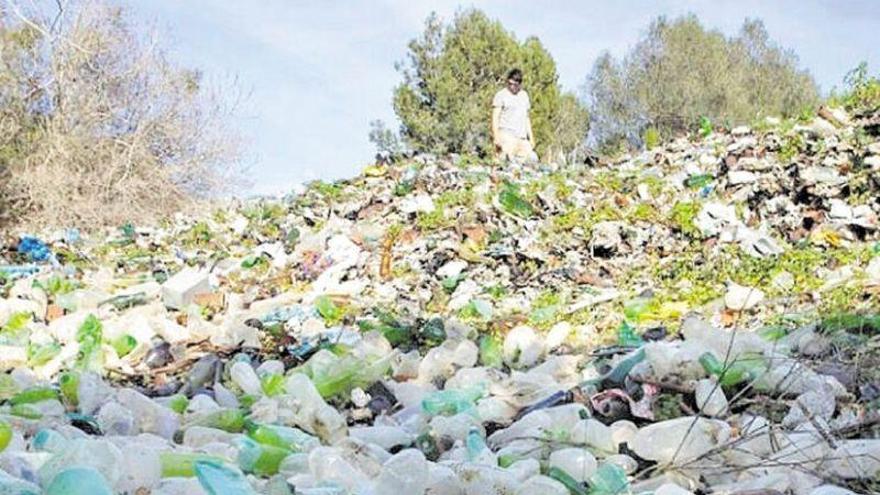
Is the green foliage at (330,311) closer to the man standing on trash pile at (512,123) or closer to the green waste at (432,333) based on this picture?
the green waste at (432,333)

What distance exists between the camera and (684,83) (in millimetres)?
18953

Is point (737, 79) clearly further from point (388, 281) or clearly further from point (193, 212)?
point (388, 281)

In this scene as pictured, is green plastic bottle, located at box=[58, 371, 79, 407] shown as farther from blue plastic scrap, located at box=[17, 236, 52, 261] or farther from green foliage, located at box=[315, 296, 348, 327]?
blue plastic scrap, located at box=[17, 236, 52, 261]

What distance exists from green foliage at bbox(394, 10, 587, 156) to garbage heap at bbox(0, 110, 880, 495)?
11255 mm

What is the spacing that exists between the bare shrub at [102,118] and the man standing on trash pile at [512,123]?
4263 mm

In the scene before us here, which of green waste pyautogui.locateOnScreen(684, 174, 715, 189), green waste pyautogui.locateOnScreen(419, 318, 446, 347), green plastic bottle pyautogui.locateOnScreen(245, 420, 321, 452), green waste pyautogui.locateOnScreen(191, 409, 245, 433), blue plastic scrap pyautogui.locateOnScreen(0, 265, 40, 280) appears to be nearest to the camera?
green plastic bottle pyautogui.locateOnScreen(245, 420, 321, 452)

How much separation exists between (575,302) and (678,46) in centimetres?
1680

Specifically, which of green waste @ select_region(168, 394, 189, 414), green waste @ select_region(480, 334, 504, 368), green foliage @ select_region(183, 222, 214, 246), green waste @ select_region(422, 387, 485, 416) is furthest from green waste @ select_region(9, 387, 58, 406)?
green foliage @ select_region(183, 222, 214, 246)

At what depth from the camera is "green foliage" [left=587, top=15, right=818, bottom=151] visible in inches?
741

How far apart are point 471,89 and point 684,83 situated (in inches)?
173

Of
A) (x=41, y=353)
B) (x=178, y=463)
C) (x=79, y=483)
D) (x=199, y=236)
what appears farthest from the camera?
(x=199, y=236)

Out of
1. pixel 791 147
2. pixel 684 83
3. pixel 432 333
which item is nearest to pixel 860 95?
pixel 791 147

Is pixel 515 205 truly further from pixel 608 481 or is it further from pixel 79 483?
pixel 79 483

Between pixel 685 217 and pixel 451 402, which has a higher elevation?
pixel 685 217
